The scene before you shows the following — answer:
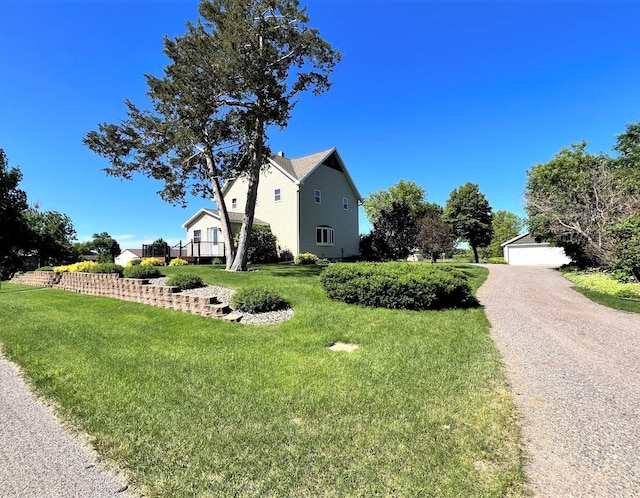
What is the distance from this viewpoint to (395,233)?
2483 cm

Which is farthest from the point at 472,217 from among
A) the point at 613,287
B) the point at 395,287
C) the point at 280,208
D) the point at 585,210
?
the point at 395,287

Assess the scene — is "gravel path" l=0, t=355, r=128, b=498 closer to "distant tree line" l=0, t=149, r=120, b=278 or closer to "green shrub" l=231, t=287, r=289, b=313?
"green shrub" l=231, t=287, r=289, b=313

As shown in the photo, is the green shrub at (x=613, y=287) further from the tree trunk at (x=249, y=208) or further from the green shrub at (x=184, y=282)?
the tree trunk at (x=249, y=208)

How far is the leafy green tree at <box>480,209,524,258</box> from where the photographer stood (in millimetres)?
54594

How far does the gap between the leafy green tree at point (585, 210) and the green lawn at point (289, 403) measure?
51.1 ft

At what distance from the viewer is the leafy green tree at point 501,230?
179 feet

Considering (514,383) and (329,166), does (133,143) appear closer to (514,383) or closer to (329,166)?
(329,166)

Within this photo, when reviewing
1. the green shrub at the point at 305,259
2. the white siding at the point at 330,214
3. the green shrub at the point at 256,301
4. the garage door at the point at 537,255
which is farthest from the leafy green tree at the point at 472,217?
the green shrub at the point at 256,301

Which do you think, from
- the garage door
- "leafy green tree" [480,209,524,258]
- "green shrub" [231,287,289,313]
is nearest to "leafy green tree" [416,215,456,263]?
"green shrub" [231,287,289,313]

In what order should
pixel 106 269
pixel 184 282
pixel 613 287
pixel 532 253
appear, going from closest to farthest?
pixel 184 282 → pixel 613 287 → pixel 106 269 → pixel 532 253

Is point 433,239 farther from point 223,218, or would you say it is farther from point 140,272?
point 140,272

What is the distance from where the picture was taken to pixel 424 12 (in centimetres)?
1136

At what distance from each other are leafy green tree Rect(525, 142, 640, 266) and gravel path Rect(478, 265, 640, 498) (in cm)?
1157

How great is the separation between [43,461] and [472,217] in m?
43.4
